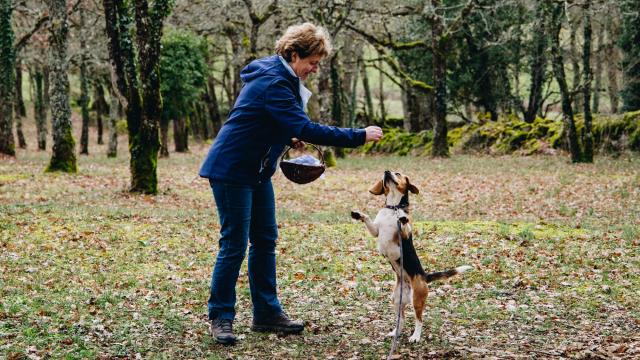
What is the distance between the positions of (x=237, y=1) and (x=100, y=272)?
73.4 ft

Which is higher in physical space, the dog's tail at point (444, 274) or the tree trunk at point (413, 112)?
the tree trunk at point (413, 112)

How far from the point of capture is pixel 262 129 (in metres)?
5.57

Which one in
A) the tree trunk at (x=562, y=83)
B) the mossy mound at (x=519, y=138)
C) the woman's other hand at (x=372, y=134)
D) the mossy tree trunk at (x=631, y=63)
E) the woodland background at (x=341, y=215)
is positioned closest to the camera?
the woman's other hand at (x=372, y=134)

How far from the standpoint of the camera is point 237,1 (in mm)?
29203

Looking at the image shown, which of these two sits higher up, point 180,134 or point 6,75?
point 6,75

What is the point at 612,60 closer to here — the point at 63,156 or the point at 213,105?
the point at 213,105

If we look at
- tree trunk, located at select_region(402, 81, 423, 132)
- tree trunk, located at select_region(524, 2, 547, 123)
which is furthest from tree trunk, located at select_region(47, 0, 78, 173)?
tree trunk, located at select_region(402, 81, 423, 132)

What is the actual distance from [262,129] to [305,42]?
0.81m

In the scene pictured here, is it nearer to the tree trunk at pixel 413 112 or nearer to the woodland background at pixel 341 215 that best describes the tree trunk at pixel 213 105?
the woodland background at pixel 341 215

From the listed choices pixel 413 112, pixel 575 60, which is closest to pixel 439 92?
pixel 575 60

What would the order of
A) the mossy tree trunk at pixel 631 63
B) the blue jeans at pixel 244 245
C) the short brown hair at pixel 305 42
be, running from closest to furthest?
the short brown hair at pixel 305 42 → the blue jeans at pixel 244 245 → the mossy tree trunk at pixel 631 63

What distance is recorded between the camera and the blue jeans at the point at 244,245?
18.5 ft

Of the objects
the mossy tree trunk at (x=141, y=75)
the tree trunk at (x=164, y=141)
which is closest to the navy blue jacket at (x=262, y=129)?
the mossy tree trunk at (x=141, y=75)

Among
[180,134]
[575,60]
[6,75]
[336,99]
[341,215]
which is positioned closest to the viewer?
[341,215]
